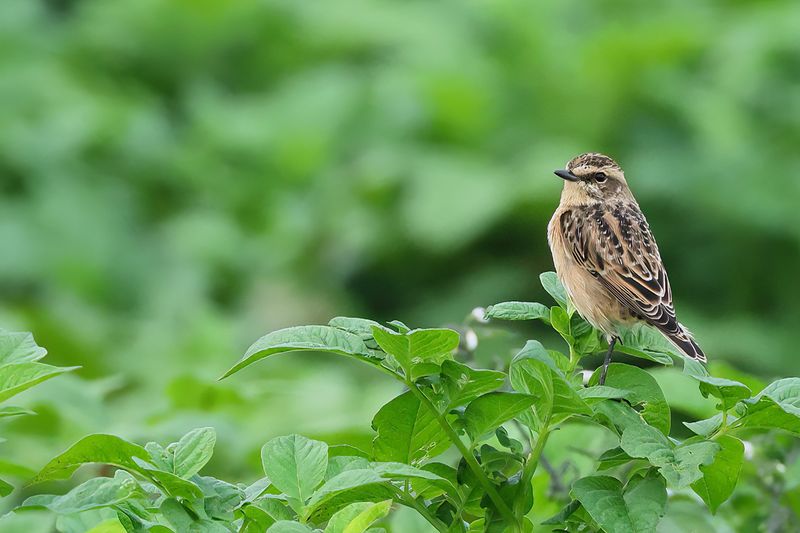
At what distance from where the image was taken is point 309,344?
1.92 m

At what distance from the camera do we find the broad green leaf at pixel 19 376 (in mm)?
1964

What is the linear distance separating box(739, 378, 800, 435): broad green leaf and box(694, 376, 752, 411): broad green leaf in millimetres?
17

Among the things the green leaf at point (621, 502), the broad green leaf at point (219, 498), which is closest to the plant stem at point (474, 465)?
the green leaf at point (621, 502)

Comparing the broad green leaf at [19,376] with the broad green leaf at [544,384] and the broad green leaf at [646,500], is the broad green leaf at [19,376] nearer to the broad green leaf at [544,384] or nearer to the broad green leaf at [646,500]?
the broad green leaf at [544,384]

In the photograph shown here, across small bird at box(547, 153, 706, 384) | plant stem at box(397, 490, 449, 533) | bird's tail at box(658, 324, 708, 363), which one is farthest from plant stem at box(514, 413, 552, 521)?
small bird at box(547, 153, 706, 384)

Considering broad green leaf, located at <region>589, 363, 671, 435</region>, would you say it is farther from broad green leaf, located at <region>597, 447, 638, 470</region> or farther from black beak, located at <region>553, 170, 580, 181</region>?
black beak, located at <region>553, 170, 580, 181</region>

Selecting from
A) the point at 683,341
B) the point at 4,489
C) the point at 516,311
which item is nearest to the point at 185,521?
the point at 4,489

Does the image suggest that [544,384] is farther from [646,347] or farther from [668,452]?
[646,347]

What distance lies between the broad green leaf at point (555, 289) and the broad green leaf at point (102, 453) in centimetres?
80

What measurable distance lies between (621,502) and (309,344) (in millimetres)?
550

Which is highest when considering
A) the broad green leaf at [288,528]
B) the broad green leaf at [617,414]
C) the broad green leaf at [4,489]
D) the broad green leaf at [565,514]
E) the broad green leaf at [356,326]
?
the broad green leaf at [356,326]

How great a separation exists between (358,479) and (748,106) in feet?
27.3

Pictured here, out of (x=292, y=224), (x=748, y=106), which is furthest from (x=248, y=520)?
(x=748, y=106)

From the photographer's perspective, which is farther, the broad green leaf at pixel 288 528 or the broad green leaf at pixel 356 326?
the broad green leaf at pixel 356 326
